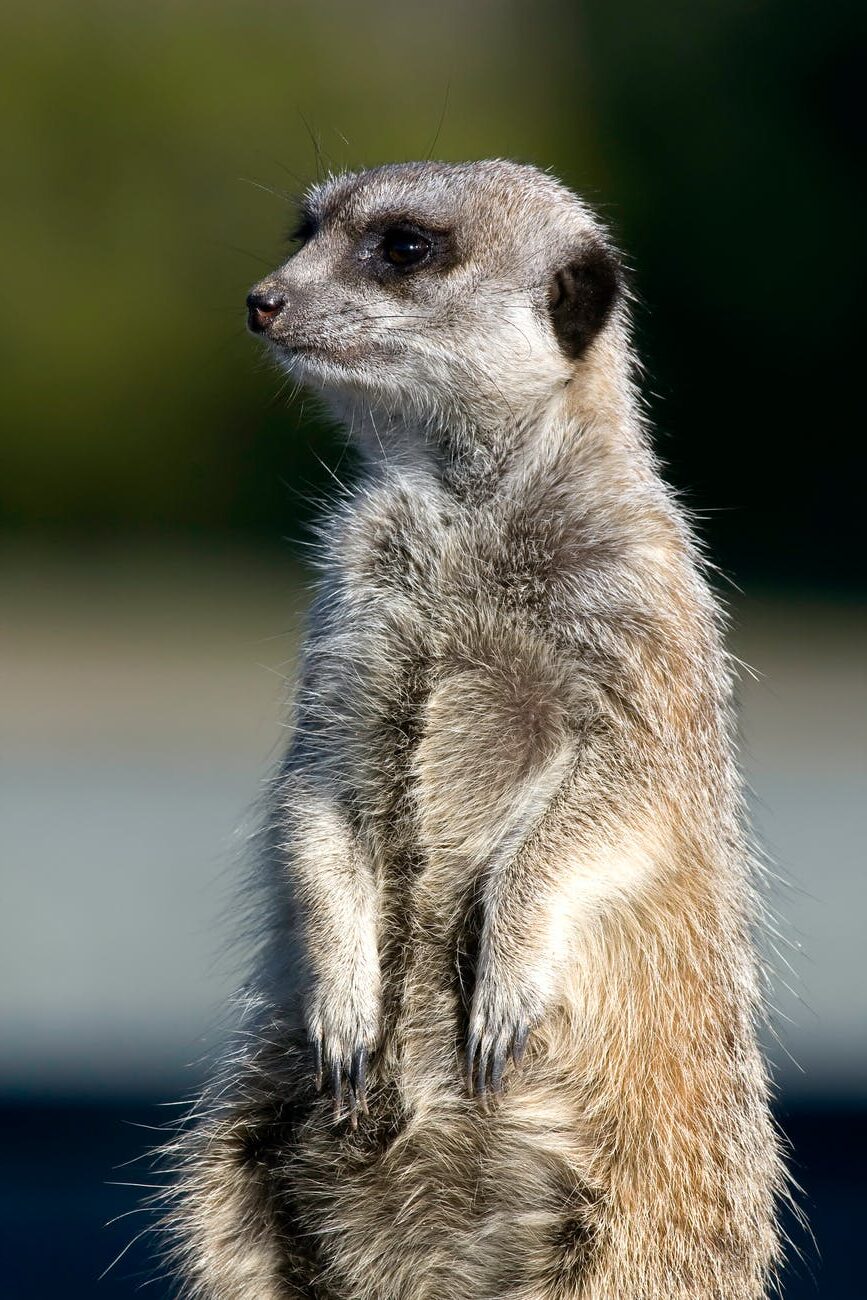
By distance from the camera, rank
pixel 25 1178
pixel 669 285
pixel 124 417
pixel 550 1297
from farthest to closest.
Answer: pixel 124 417 < pixel 669 285 < pixel 25 1178 < pixel 550 1297

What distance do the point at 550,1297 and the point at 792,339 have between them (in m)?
13.6

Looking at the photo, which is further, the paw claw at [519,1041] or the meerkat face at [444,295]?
the meerkat face at [444,295]

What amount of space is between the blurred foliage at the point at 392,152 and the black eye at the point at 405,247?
11.2 m

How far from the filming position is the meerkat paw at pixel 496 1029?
12.2 ft

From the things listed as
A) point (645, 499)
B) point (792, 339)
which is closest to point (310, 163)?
point (792, 339)

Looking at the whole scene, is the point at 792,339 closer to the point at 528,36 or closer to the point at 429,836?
the point at 528,36

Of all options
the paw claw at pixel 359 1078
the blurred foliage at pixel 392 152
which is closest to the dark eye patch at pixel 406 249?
the paw claw at pixel 359 1078

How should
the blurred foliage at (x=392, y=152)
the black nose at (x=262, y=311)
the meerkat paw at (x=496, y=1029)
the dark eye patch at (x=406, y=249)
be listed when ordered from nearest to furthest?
1. the meerkat paw at (x=496, y=1029)
2. the black nose at (x=262, y=311)
3. the dark eye patch at (x=406, y=249)
4. the blurred foliage at (x=392, y=152)

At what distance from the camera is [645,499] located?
13.5 ft

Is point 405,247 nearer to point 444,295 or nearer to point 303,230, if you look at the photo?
point 444,295

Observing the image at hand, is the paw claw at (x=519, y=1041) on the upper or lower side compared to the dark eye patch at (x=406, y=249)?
lower

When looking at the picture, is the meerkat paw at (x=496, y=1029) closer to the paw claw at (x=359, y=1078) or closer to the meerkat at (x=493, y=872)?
the meerkat at (x=493, y=872)

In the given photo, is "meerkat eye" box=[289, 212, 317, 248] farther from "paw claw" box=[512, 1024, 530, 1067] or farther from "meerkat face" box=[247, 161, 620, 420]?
"paw claw" box=[512, 1024, 530, 1067]

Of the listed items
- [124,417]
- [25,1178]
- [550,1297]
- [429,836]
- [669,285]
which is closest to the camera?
[550,1297]
